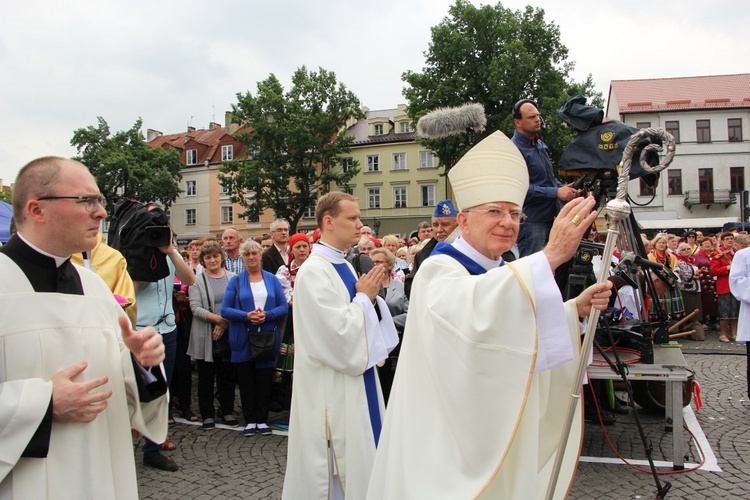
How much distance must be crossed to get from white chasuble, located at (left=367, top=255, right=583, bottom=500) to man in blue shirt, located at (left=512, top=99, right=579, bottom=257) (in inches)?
101

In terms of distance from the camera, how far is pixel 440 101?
29.7 metres

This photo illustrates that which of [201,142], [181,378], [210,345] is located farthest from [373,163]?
[210,345]

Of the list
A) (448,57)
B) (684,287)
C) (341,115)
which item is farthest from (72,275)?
(341,115)

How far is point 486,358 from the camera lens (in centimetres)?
208

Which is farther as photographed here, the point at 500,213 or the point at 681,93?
the point at 681,93

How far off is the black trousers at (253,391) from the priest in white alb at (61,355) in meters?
3.79

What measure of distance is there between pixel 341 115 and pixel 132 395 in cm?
3945

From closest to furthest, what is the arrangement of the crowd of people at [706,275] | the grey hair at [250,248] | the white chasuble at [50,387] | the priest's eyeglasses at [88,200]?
the white chasuble at [50,387] → the priest's eyeglasses at [88,200] → the grey hair at [250,248] → the crowd of people at [706,275]

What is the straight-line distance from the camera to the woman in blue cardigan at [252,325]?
611 centimetres

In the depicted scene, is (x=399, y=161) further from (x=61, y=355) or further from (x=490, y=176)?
(x=61, y=355)

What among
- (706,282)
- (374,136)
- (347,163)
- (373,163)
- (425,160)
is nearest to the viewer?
(706,282)

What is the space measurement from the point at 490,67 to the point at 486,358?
28.3m

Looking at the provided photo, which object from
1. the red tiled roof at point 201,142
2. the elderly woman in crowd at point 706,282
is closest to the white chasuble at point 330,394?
the elderly woman in crowd at point 706,282

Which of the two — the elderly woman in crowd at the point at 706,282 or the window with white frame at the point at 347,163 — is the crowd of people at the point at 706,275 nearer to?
the elderly woman in crowd at the point at 706,282
